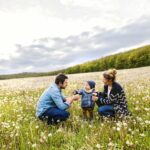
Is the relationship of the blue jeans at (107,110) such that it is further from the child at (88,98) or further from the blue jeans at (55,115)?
the blue jeans at (55,115)

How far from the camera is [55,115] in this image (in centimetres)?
1146

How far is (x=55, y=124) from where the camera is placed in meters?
11.5

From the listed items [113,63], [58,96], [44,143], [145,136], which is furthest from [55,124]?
[113,63]

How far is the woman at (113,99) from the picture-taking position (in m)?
11.6

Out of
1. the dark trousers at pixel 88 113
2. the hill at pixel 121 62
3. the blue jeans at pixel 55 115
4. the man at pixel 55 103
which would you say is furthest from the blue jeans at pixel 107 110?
the hill at pixel 121 62

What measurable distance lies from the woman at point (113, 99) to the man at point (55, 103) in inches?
34.9

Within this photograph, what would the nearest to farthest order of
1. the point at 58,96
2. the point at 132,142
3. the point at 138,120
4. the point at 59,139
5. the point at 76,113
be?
the point at 132,142 → the point at 59,139 → the point at 138,120 → the point at 58,96 → the point at 76,113

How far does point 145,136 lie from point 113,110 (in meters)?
2.86

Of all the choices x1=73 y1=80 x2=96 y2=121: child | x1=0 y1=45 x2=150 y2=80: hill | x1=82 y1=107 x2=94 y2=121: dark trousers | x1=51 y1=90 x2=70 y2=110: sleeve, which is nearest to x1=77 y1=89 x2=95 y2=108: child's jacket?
x1=73 y1=80 x2=96 y2=121: child

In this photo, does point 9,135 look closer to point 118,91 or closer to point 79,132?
point 79,132

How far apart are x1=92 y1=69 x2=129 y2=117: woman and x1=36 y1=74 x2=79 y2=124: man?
0.89 m

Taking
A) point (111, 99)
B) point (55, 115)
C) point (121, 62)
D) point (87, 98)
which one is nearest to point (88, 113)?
point (87, 98)

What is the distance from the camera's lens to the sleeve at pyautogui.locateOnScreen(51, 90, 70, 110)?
37.3 ft

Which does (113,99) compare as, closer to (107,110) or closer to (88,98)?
(107,110)
